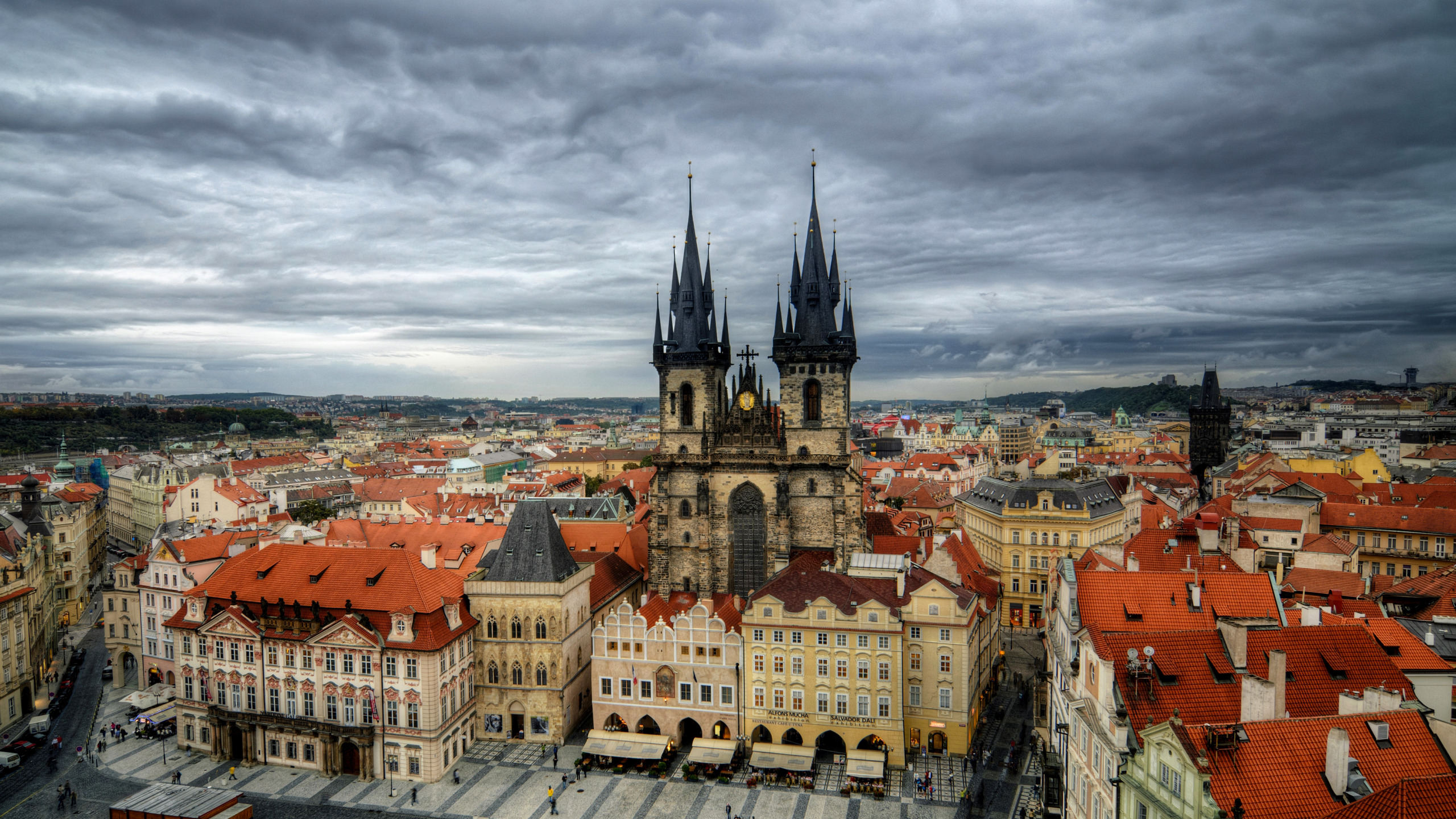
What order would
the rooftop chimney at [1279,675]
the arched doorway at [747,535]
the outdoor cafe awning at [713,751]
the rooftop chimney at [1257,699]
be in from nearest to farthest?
the rooftop chimney at [1257,699] < the rooftop chimney at [1279,675] < the outdoor cafe awning at [713,751] < the arched doorway at [747,535]

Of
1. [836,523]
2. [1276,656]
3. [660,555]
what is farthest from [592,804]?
[1276,656]

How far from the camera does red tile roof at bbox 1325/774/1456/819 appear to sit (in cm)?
2358

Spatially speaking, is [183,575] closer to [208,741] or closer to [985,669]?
[208,741]

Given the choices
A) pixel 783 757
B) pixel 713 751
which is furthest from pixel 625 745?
pixel 783 757

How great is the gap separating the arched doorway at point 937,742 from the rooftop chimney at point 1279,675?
28.7 m

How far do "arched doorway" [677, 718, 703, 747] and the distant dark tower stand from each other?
12875cm

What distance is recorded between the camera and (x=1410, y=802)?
2378 cm

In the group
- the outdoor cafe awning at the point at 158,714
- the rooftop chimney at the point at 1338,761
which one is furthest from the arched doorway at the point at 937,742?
the outdoor cafe awning at the point at 158,714

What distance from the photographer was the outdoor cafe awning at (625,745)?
5731cm

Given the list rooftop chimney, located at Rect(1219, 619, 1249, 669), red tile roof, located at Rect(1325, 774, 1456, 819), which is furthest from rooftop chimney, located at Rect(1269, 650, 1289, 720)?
red tile roof, located at Rect(1325, 774, 1456, 819)

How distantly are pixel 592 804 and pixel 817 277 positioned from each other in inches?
1964

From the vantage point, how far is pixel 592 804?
173 ft

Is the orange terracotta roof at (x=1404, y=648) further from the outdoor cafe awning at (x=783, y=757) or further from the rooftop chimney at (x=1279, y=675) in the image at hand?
the outdoor cafe awning at (x=783, y=757)

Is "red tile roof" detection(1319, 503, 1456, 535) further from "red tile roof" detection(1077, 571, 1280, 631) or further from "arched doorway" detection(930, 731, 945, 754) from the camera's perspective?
"arched doorway" detection(930, 731, 945, 754)
